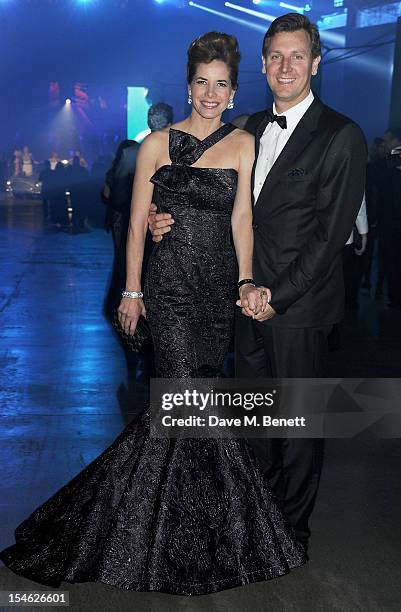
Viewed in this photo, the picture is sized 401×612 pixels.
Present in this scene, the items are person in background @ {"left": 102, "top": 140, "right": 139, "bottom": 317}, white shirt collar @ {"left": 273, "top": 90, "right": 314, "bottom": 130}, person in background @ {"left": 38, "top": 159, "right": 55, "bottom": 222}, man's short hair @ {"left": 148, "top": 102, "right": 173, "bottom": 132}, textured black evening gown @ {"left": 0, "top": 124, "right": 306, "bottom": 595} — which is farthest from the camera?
person in background @ {"left": 38, "top": 159, "right": 55, "bottom": 222}

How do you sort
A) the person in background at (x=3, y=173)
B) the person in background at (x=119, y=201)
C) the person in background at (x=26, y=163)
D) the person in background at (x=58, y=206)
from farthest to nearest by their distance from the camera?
the person in background at (x=26, y=163)
the person in background at (x=3, y=173)
the person in background at (x=58, y=206)
the person in background at (x=119, y=201)

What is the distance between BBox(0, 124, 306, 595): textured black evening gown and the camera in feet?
11.3

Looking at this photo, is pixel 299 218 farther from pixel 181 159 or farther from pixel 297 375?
pixel 297 375

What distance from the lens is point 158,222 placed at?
3.62 metres

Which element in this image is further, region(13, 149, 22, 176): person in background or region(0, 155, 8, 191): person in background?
region(13, 149, 22, 176): person in background

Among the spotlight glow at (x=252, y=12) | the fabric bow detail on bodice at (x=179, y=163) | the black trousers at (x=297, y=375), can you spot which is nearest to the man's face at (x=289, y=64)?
the fabric bow detail on bodice at (x=179, y=163)

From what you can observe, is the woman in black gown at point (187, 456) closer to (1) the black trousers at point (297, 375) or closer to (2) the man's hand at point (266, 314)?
(2) the man's hand at point (266, 314)

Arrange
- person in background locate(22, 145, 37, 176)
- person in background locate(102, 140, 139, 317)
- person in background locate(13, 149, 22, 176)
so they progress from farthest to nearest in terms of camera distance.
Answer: person in background locate(22, 145, 37, 176) → person in background locate(13, 149, 22, 176) → person in background locate(102, 140, 139, 317)

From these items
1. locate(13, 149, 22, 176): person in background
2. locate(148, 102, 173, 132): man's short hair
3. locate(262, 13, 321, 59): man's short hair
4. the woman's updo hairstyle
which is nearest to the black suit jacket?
locate(262, 13, 321, 59): man's short hair

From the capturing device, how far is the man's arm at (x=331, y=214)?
352 cm

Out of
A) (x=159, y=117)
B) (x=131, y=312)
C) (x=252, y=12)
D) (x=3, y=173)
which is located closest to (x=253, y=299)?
(x=131, y=312)

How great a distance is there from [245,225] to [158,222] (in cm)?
34

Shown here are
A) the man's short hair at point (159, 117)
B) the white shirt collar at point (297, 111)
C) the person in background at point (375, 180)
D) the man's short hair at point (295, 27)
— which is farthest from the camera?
the person in background at point (375, 180)

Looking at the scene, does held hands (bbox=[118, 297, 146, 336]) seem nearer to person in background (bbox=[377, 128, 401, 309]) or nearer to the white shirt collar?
the white shirt collar
